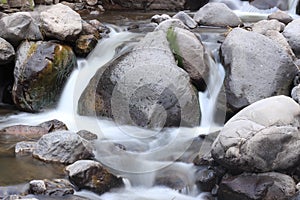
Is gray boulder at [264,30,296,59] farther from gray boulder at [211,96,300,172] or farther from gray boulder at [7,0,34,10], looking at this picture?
gray boulder at [7,0,34,10]

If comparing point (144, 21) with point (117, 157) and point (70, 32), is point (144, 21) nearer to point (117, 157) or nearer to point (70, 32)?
point (70, 32)

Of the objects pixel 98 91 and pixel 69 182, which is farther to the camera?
pixel 98 91

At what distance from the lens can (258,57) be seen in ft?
19.4

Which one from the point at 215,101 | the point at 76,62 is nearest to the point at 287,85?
the point at 215,101

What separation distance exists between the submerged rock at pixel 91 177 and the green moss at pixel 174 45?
216cm

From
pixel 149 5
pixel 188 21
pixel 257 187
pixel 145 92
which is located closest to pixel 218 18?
pixel 188 21

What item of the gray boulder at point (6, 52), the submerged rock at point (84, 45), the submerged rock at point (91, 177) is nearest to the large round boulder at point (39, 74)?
the gray boulder at point (6, 52)

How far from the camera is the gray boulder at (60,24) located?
634 centimetres

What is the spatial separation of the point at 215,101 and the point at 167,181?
1730 millimetres

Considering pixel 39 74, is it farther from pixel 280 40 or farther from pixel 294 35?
pixel 294 35

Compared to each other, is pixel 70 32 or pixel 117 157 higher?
pixel 70 32

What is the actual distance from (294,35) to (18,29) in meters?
3.95

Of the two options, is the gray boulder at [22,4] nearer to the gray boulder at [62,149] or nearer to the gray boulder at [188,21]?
the gray boulder at [188,21]

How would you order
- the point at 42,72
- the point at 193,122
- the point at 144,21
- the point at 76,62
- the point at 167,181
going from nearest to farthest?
the point at 167,181, the point at 193,122, the point at 42,72, the point at 76,62, the point at 144,21
